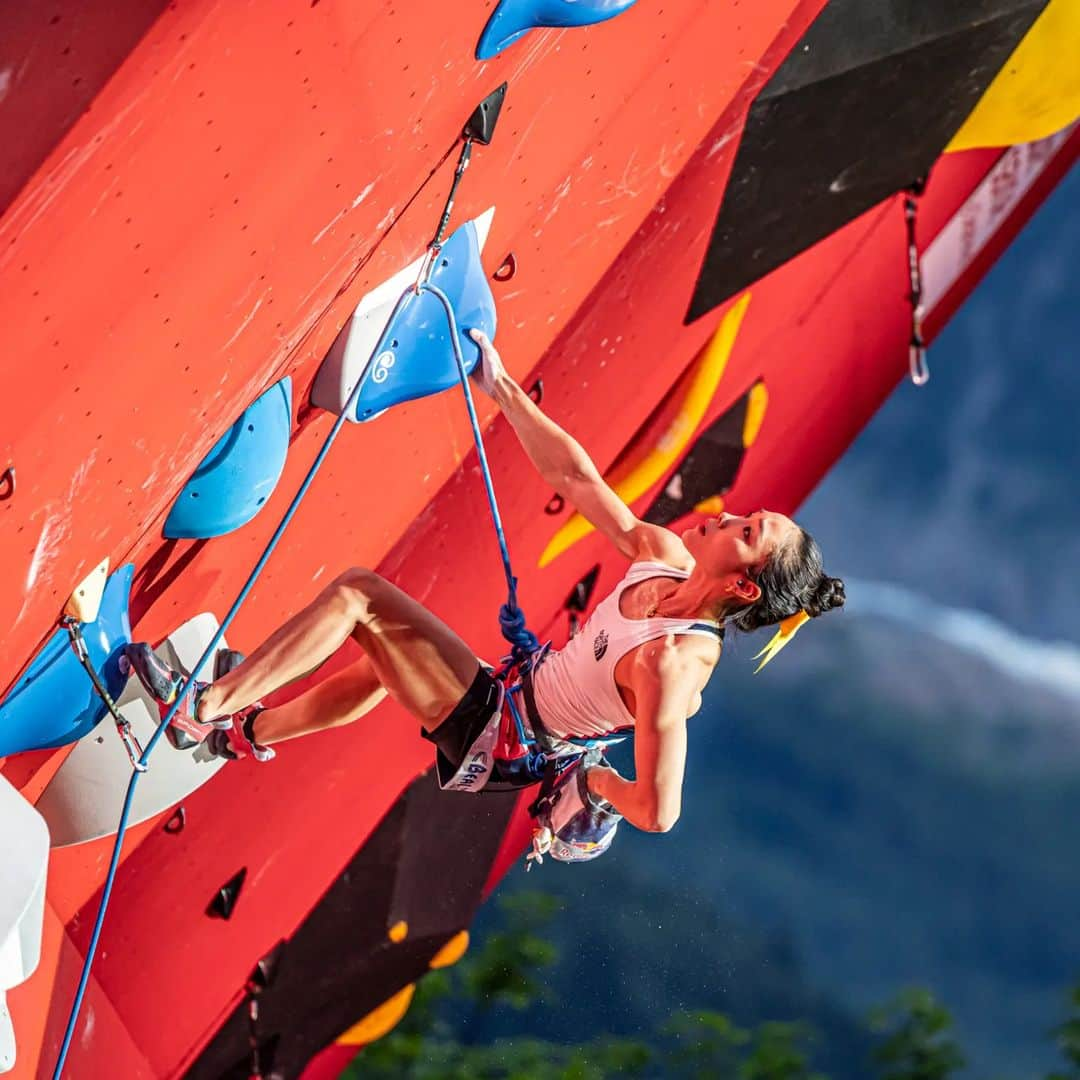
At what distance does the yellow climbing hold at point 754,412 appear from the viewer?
10.1 feet

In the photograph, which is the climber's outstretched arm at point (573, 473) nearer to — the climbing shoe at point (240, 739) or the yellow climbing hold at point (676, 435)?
the climbing shoe at point (240, 739)

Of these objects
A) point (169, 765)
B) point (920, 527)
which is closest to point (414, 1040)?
point (920, 527)

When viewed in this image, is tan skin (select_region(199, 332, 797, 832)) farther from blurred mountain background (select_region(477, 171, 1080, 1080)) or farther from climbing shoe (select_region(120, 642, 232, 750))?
blurred mountain background (select_region(477, 171, 1080, 1080))

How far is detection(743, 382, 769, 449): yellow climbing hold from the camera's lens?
309 cm

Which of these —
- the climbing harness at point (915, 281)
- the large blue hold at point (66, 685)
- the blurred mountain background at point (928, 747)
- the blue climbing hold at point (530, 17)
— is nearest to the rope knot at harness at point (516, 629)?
the large blue hold at point (66, 685)

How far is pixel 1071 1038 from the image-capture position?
5.12 metres

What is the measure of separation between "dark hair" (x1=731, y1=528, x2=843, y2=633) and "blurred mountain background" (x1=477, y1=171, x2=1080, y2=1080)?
3111 millimetres

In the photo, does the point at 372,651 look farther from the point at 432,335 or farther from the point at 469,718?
the point at 432,335

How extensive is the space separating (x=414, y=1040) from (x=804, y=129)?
3786 mm

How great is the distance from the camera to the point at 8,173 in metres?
1.47

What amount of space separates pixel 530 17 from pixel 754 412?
1344mm

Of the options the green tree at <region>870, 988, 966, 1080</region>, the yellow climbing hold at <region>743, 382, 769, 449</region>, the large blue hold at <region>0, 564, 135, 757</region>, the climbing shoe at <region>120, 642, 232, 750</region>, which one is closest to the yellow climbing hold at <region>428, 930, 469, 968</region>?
the yellow climbing hold at <region>743, 382, 769, 449</region>

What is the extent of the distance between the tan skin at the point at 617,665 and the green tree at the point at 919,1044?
11.9ft

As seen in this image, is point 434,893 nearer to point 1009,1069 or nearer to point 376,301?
point 376,301
